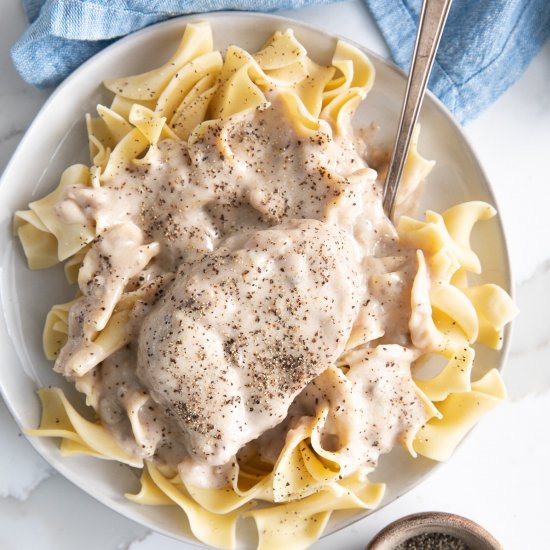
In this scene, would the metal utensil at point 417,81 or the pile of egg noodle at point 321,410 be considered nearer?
the metal utensil at point 417,81

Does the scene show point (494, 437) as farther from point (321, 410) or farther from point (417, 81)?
point (417, 81)

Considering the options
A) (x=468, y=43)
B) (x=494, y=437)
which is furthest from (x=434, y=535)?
(x=468, y=43)

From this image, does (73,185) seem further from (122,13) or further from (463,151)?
(463,151)

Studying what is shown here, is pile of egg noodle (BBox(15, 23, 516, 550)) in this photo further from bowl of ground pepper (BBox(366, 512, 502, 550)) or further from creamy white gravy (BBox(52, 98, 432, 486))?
bowl of ground pepper (BBox(366, 512, 502, 550))

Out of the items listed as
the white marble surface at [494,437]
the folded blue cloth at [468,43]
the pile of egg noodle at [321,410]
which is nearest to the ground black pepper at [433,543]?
the white marble surface at [494,437]

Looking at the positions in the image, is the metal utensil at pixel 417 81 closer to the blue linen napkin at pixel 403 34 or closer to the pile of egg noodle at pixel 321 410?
the pile of egg noodle at pixel 321 410

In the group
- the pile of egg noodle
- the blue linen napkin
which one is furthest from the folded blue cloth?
the pile of egg noodle

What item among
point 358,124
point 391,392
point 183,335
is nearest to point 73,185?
point 183,335
